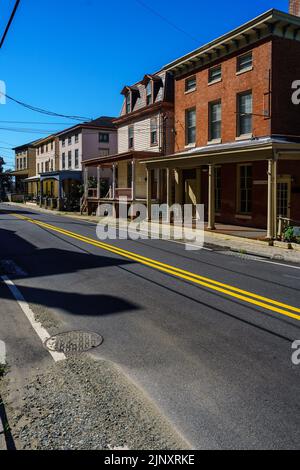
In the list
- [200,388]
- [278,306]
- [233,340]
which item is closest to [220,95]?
[278,306]

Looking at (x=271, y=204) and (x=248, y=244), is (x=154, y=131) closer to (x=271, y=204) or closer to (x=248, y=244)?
(x=271, y=204)

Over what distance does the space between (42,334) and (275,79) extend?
17.6 metres

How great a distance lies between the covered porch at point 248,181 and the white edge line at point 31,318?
1018 centimetres

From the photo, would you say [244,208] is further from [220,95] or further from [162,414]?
[162,414]

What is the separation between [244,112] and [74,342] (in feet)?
60.5

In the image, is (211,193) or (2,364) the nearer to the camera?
(2,364)

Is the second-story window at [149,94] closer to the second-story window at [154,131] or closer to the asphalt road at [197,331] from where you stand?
the second-story window at [154,131]

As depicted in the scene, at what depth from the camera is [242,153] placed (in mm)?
17969

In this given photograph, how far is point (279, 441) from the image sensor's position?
12.2 feet

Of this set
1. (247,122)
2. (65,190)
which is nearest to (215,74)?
(247,122)

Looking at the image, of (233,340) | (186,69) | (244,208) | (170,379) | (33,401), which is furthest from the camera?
(186,69)

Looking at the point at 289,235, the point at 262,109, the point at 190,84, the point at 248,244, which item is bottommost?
the point at 248,244

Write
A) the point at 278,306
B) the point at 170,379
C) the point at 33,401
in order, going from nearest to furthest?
the point at 33,401
the point at 170,379
the point at 278,306

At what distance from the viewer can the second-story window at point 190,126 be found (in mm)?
26188
